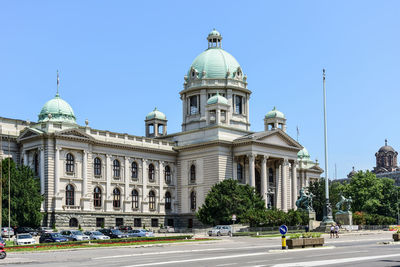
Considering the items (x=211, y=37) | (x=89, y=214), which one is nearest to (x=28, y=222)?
(x=89, y=214)

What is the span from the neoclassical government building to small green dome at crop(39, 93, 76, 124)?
15 cm

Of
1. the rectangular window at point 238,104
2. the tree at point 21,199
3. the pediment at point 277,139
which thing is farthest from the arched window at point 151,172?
the tree at point 21,199

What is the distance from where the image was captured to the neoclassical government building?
279 ft

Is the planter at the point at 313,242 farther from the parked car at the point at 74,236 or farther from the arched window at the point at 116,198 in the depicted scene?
the arched window at the point at 116,198

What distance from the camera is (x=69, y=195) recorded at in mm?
85625

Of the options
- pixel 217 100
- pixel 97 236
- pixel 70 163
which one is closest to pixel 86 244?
pixel 97 236

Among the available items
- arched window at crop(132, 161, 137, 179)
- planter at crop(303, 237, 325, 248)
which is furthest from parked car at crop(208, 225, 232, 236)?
planter at crop(303, 237, 325, 248)

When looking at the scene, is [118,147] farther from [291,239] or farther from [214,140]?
[291,239]

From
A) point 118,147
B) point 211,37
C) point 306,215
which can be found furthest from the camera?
point 211,37

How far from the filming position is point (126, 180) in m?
94.7

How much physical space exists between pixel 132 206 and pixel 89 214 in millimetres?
10397

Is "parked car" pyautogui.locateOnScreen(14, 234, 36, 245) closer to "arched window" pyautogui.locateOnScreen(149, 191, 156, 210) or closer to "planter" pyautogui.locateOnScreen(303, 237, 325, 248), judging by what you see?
"planter" pyautogui.locateOnScreen(303, 237, 325, 248)

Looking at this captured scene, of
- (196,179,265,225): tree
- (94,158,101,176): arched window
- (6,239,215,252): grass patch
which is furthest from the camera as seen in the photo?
(94,158,101,176): arched window

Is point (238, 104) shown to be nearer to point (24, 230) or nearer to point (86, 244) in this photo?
point (24, 230)
